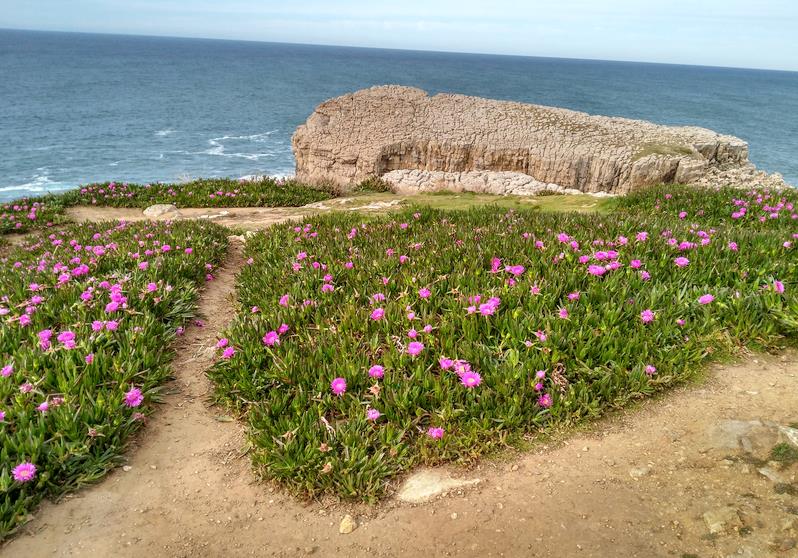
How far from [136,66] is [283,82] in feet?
176

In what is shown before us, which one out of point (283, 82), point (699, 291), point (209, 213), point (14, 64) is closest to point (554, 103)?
point (283, 82)

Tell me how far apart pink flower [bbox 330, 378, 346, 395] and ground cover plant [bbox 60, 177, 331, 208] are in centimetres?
1262

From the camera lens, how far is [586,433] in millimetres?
4031

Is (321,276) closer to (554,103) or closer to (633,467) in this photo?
(633,467)

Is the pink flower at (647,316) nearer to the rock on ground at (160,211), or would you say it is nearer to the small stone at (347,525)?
the small stone at (347,525)

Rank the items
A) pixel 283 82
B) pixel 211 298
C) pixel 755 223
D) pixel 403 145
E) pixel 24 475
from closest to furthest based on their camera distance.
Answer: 1. pixel 24 475
2. pixel 211 298
3. pixel 755 223
4. pixel 403 145
5. pixel 283 82

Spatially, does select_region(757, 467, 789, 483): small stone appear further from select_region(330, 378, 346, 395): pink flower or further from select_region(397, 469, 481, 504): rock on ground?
select_region(330, 378, 346, 395): pink flower

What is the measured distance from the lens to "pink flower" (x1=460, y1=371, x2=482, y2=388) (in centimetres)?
413

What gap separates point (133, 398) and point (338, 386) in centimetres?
169

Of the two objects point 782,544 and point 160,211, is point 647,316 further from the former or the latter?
point 160,211

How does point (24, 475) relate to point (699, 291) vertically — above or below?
below

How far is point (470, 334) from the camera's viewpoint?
4.73 metres

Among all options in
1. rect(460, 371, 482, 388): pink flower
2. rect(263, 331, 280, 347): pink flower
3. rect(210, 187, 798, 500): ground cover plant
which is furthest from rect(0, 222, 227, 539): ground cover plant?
rect(460, 371, 482, 388): pink flower

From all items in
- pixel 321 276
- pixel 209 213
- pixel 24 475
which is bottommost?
pixel 209 213
